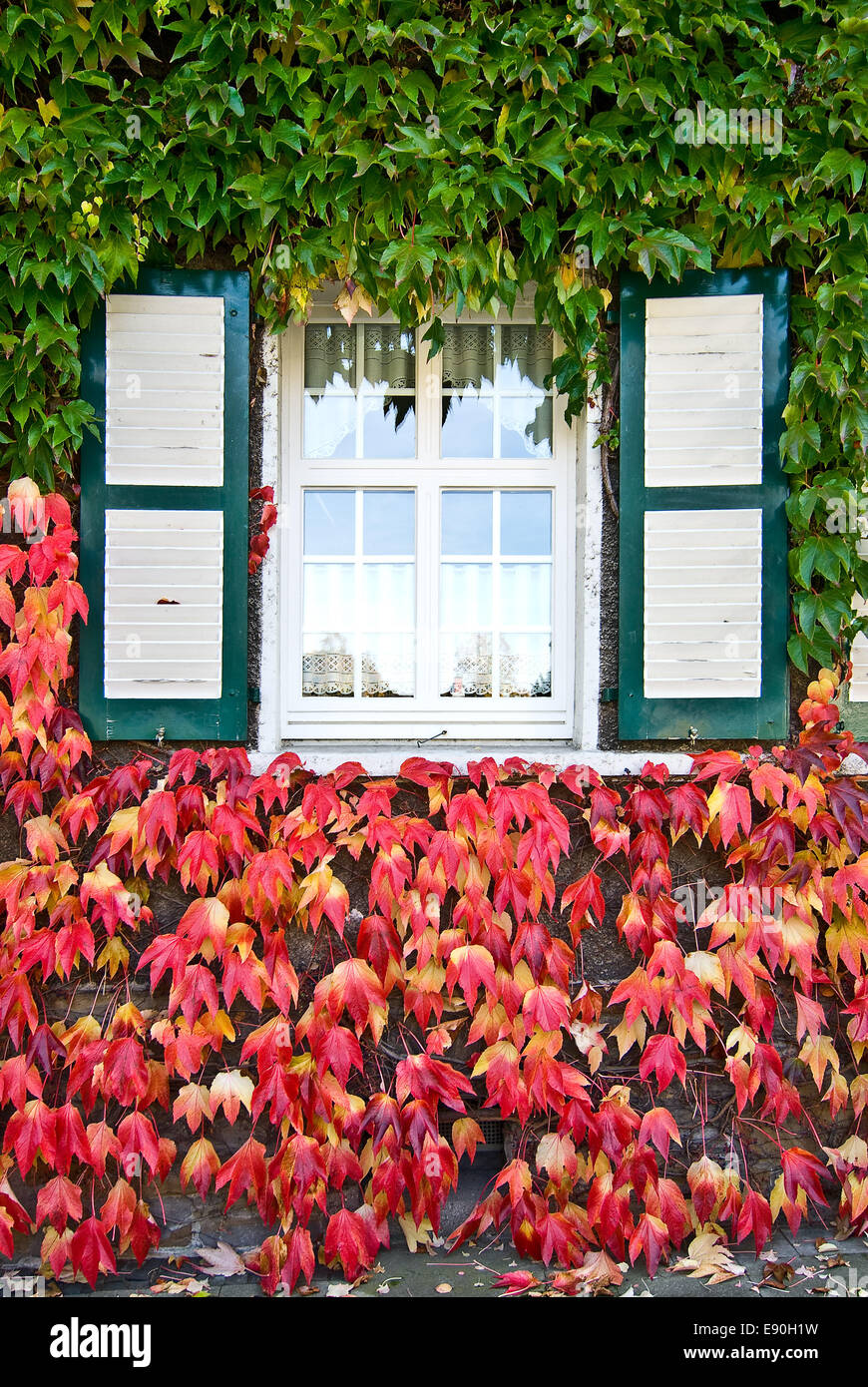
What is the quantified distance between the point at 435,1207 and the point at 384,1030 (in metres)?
0.50

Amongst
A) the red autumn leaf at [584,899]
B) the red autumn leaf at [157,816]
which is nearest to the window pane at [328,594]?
the red autumn leaf at [157,816]

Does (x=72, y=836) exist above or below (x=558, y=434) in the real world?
below

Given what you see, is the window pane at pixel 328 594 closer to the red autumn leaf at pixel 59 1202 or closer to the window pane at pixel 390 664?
the window pane at pixel 390 664

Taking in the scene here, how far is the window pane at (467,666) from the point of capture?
2854 millimetres

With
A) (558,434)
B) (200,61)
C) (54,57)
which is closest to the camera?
(200,61)

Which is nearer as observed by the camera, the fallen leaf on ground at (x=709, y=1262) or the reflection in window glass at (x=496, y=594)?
the fallen leaf on ground at (x=709, y=1262)

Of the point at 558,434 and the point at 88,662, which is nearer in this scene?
the point at 88,662

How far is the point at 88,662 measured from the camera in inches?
102

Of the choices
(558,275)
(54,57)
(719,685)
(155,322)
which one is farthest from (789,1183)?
(54,57)

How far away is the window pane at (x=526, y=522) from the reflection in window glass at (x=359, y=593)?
1.06 feet

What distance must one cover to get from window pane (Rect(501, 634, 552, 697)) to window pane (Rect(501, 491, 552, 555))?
0.31m

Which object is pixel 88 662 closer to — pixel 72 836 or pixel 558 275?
pixel 72 836

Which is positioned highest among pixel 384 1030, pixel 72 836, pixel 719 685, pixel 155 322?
pixel 155 322

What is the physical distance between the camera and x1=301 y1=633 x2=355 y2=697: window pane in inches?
112
